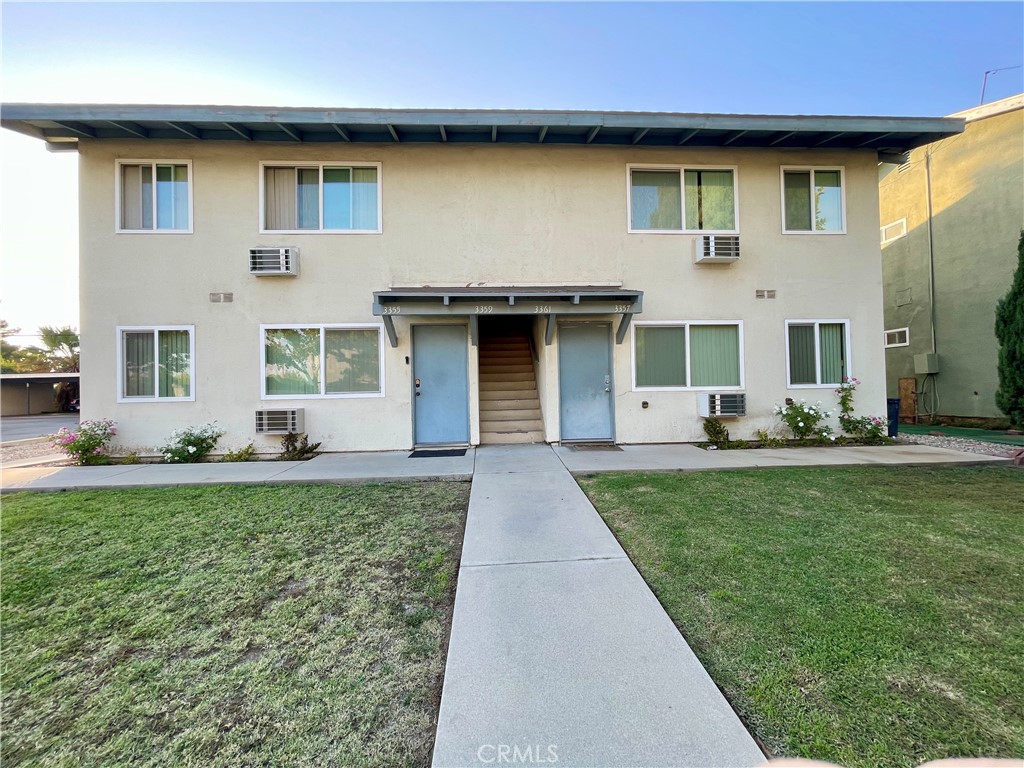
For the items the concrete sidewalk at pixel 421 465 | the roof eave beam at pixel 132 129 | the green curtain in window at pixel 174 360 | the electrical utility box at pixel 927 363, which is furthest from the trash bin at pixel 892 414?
the roof eave beam at pixel 132 129

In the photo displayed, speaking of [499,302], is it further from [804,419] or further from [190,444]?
[804,419]

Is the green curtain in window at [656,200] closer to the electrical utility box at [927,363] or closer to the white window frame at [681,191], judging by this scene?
the white window frame at [681,191]

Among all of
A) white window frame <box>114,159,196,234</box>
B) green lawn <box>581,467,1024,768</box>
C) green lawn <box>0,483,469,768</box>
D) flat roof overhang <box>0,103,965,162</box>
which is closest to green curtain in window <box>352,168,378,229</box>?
flat roof overhang <box>0,103,965,162</box>

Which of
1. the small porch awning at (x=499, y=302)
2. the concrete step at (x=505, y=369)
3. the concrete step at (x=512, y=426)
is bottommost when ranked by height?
the concrete step at (x=512, y=426)

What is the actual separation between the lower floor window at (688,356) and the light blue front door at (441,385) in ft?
11.2

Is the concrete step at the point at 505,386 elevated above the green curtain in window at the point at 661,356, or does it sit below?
below

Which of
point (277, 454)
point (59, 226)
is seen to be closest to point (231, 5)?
point (59, 226)

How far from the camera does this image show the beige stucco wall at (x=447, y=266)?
23.5 feet

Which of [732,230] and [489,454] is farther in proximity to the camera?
[732,230]

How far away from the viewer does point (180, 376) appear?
7270mm

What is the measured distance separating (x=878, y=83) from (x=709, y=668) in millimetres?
14361

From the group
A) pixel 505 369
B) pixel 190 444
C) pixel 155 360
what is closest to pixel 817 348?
pixel 505 369

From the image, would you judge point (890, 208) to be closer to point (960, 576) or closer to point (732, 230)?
point (732, 230)

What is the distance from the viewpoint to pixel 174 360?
7273 millimetres
